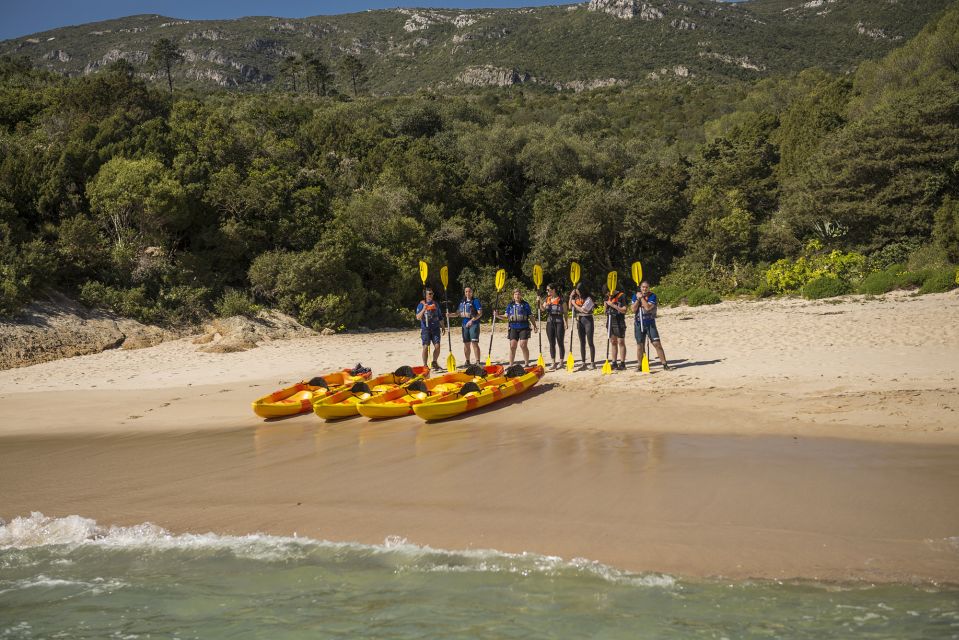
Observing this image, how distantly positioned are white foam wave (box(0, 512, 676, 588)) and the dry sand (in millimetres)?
155

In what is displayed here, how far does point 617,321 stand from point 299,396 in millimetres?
5485

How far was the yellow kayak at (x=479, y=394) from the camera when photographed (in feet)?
31.4

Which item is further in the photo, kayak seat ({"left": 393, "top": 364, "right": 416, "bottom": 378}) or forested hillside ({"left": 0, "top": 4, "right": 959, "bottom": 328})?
forested hillside ({"left": 0, "top": 4, "right": 959, "bottom": 328})

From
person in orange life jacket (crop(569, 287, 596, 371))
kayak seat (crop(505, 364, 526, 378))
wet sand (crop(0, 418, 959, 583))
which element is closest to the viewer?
wet sand (crop(0, 418, 959, 583))

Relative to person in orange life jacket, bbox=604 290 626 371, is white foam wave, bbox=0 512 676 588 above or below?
below

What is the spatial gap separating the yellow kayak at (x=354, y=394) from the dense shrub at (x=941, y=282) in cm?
1443

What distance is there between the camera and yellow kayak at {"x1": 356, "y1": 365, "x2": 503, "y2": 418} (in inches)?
389

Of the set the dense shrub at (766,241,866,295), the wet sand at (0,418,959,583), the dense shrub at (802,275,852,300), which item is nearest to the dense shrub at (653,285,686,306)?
the dense shrub at (766,241,866,295)

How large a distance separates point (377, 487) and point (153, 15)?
152 m

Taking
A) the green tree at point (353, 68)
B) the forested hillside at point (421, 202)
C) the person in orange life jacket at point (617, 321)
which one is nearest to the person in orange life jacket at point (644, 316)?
the person in orange life jacket at point (617, 321)

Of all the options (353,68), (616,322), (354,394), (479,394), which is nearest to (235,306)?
(354,394)

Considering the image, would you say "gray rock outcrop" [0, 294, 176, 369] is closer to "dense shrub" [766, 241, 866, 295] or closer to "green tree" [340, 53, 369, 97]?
"dense shrub" [766, 241, 866, 295]

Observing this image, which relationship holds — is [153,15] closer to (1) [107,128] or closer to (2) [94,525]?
(1) [107,128]

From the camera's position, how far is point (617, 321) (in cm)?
1202
